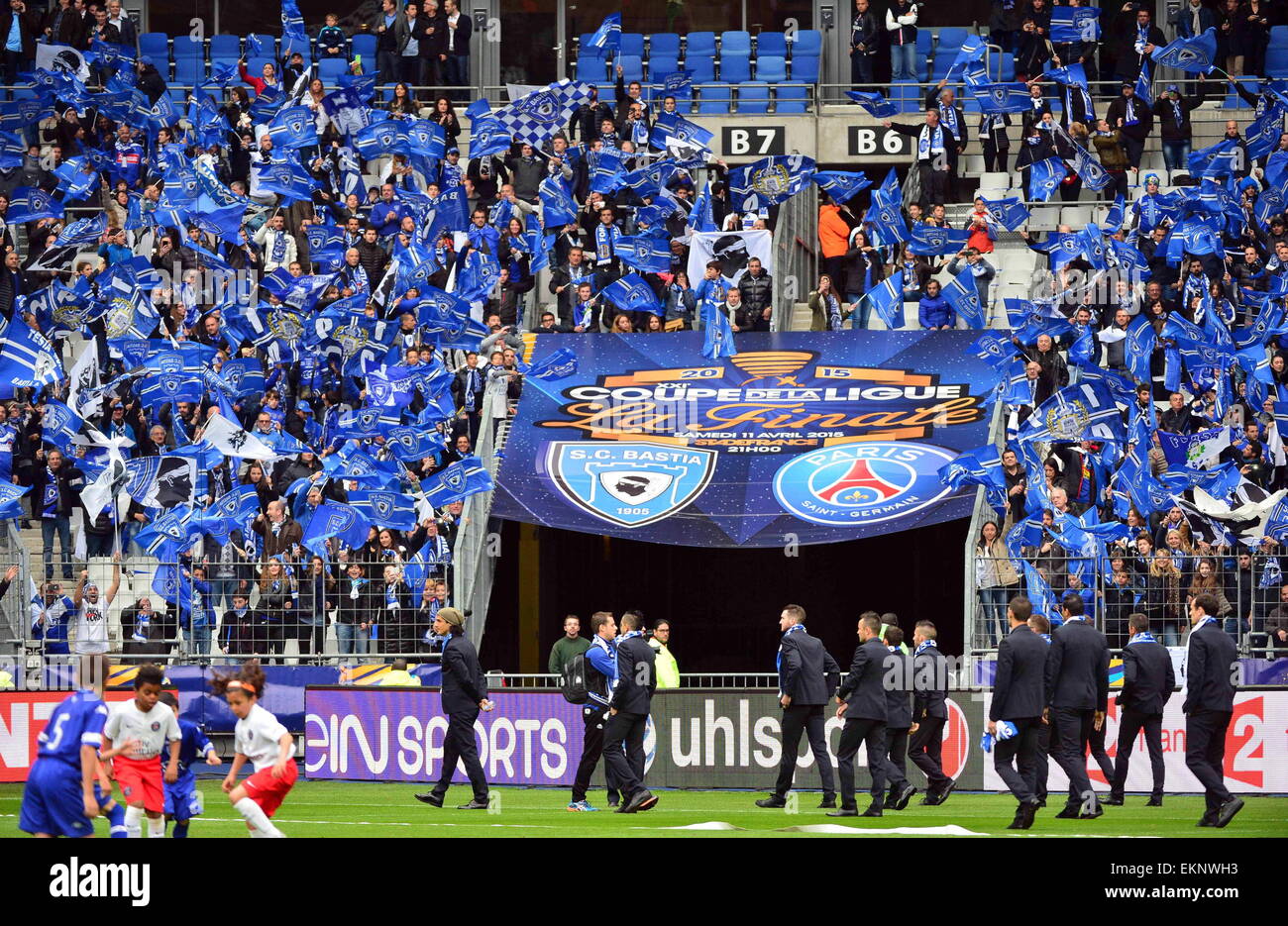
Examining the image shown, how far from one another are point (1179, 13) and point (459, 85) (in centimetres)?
1141

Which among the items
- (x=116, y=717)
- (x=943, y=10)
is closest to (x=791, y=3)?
(x=943, y=10)

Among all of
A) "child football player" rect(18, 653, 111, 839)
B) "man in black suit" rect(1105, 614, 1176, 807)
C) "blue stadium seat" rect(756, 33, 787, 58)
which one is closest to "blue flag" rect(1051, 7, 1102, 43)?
"blue stadium seat" rect(756, 33, 787, 58)

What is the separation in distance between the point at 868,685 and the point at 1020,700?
1.89 meters

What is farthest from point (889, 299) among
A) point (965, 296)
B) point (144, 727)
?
point (144, 727)

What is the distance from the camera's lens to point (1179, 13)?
32.0 m

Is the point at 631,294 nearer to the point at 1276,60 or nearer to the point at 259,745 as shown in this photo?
the point at 1276,60

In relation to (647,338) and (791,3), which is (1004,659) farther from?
(791,3)

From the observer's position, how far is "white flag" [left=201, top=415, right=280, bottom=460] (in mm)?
25000

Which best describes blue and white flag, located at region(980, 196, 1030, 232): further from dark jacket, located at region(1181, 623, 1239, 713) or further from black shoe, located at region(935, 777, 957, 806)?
dark jacket, located at region(1181, 623, 1239, 713)

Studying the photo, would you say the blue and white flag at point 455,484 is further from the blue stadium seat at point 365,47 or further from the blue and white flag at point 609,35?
the blue stadium seat at point 365,47

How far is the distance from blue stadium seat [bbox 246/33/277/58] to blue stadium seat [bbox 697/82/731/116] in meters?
7.03

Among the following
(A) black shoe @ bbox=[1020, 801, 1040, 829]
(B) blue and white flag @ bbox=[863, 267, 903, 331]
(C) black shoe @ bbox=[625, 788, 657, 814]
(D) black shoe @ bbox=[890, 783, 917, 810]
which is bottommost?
(D) black shoe @ bbox=[890, 783, 917, 810]

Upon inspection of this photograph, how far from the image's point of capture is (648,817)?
17.7 m

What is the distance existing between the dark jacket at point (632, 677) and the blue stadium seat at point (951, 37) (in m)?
18.5
